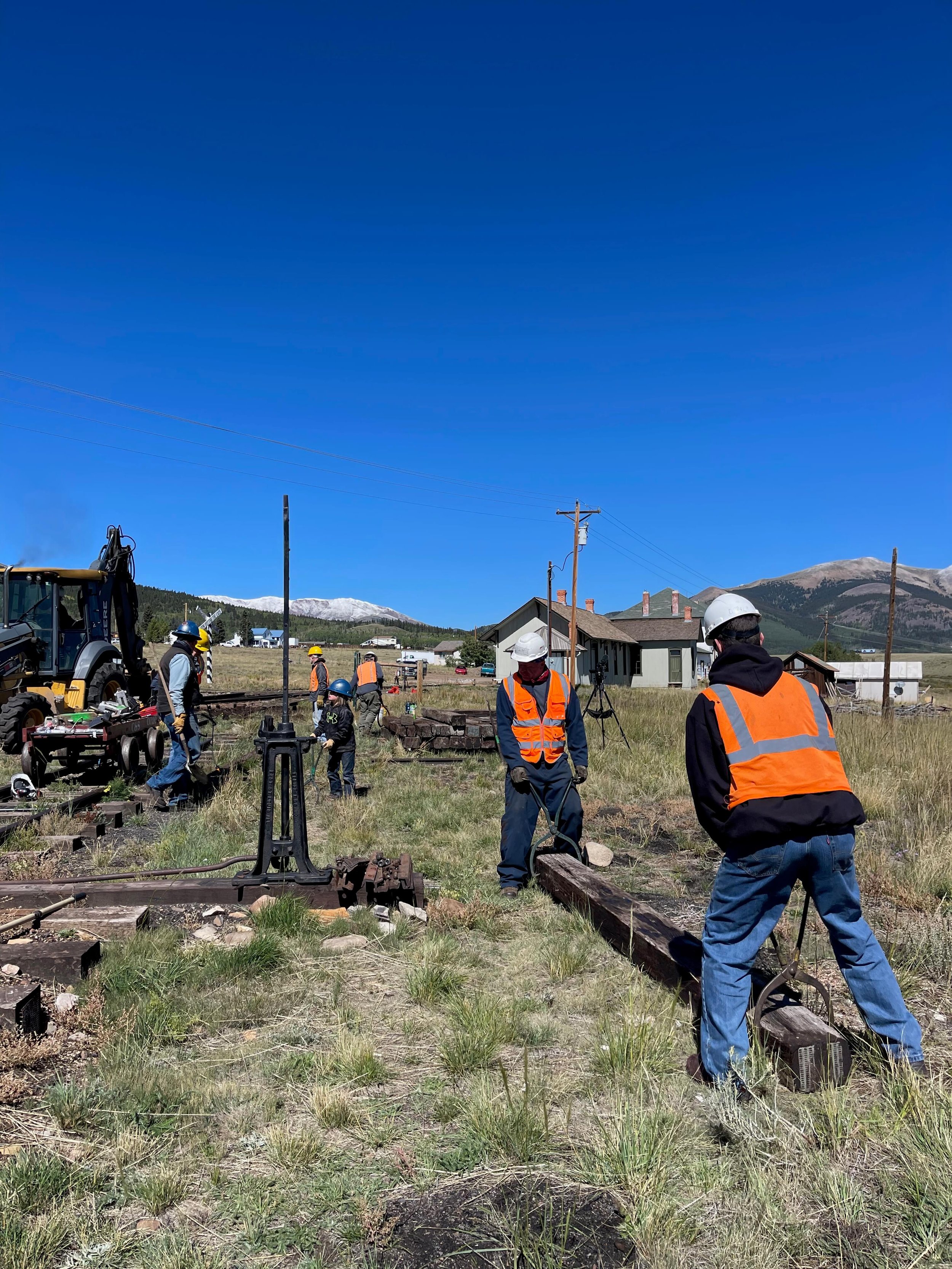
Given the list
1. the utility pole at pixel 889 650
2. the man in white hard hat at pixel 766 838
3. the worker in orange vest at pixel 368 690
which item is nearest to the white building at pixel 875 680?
the utility pole at pixel 889 650

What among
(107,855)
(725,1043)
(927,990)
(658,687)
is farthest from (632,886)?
(658,687)

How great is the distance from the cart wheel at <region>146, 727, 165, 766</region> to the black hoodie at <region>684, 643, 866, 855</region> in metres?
9.99

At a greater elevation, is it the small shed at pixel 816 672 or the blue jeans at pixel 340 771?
the small shed at pixel 816 672

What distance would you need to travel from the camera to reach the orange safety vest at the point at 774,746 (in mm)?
3004

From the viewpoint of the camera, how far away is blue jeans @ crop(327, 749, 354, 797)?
398 inches

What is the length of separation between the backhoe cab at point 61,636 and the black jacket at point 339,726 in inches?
177

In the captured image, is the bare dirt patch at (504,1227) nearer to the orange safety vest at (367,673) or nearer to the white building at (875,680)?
the orange safety vest at (367,673)

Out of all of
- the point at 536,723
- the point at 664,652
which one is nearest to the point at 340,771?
the point at 536,723

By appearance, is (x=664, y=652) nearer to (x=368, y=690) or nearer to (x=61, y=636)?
(x=368, y=690)

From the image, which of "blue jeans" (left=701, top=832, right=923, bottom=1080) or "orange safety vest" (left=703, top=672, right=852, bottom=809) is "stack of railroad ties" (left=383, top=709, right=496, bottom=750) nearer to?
"blue jeans" (left=701, top=832, right=923, bottom=1080)

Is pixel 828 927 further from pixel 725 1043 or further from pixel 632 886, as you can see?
pixel 632 886

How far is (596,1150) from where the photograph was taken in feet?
9.02

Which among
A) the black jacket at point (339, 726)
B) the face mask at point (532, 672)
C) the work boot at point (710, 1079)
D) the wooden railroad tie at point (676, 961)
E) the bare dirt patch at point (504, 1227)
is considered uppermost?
the face mask at point (532, 672)

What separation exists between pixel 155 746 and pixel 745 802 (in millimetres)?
10295
